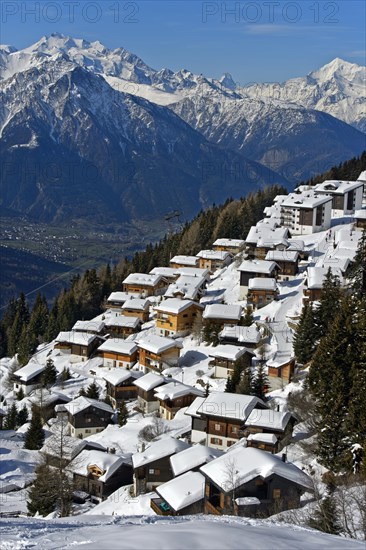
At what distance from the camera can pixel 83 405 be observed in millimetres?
43344

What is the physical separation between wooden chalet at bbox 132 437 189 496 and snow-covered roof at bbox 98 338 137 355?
2040 centimetres

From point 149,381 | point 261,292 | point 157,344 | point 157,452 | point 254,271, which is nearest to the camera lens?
point 157,452

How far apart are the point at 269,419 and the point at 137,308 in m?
28.6

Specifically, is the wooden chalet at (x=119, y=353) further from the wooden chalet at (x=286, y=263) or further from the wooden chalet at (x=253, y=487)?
the wooden chalet at (x=253, y=487)

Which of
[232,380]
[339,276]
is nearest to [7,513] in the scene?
[232,380]

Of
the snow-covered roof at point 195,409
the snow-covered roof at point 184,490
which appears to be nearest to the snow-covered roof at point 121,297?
the snow-covered roof at point 195,409

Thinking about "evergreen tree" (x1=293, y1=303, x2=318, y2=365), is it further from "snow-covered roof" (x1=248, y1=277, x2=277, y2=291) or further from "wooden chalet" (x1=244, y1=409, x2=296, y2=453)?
"snow-covered roof" (x1=248, y1=277, x2=277, y2=291)

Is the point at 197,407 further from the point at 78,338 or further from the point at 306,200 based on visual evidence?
the point at 306,200

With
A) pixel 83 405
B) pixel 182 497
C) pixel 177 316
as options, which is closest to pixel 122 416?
pixel 83 405

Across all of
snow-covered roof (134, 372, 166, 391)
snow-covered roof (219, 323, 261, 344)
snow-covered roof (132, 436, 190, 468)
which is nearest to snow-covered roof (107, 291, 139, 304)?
snow-covered roof (219, 323, 261, 344)

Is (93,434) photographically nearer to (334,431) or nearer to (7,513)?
(7,513)

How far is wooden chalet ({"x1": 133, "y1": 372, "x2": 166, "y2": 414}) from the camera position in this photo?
1736 inches

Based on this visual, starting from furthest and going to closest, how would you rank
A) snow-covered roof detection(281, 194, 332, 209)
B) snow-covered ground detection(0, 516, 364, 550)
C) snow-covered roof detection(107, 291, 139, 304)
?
snow-covered roof detection(281, 194, 332, 209) < snow-covered roof detection(107, 291, 139, 304) < snow-covered ground detection(0, 516, 364, 550)

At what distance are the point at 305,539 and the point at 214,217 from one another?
3067 inches
